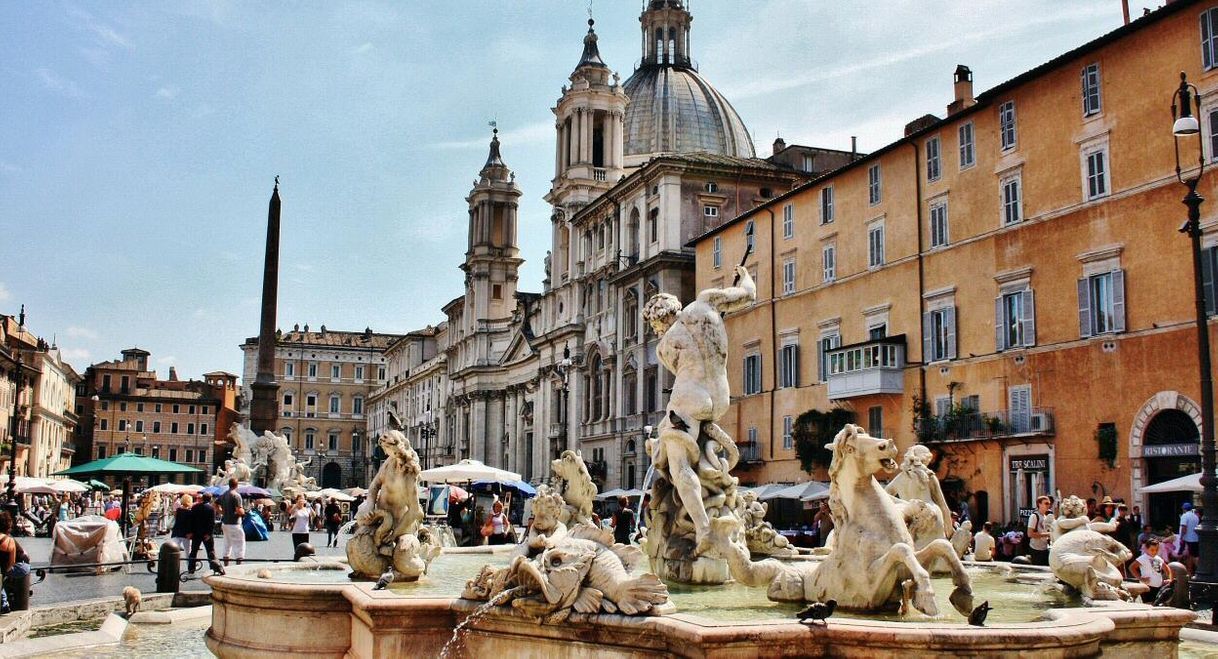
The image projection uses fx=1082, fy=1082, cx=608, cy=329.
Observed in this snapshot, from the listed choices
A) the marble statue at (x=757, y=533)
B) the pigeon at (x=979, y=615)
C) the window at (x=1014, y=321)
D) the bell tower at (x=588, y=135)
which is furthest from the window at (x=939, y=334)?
the bell tower at (x=588, y=135)

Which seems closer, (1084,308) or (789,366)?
(1084,308)

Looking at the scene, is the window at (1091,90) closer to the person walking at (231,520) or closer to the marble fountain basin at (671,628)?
the marble fountain basin at (671,628)

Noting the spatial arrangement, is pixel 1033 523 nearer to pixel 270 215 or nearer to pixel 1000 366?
pixel 1000 366

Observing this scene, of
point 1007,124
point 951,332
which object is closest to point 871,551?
point 1007,124

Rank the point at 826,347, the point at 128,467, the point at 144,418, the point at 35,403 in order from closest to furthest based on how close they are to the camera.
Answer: the point at 128,467 < the point at 826,347 < the point at 35,403 < the point at 144,418

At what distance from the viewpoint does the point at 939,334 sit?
105ft

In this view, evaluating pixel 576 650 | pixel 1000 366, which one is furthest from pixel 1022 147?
pixel 576 650

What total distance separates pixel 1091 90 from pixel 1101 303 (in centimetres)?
539

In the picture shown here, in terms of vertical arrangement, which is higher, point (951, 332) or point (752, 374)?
point (951, 332)

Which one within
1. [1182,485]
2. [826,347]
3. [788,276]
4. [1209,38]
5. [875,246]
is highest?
[1209,38]

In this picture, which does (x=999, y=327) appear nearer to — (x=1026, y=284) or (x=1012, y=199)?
(x=1026, y=284)

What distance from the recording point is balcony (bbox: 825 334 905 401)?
3350 centimetres

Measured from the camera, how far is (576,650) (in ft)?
18.2

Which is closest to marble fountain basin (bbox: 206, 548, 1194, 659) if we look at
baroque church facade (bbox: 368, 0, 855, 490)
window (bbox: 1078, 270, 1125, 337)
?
window (bbox: 1078, 270, 1125, 337)
